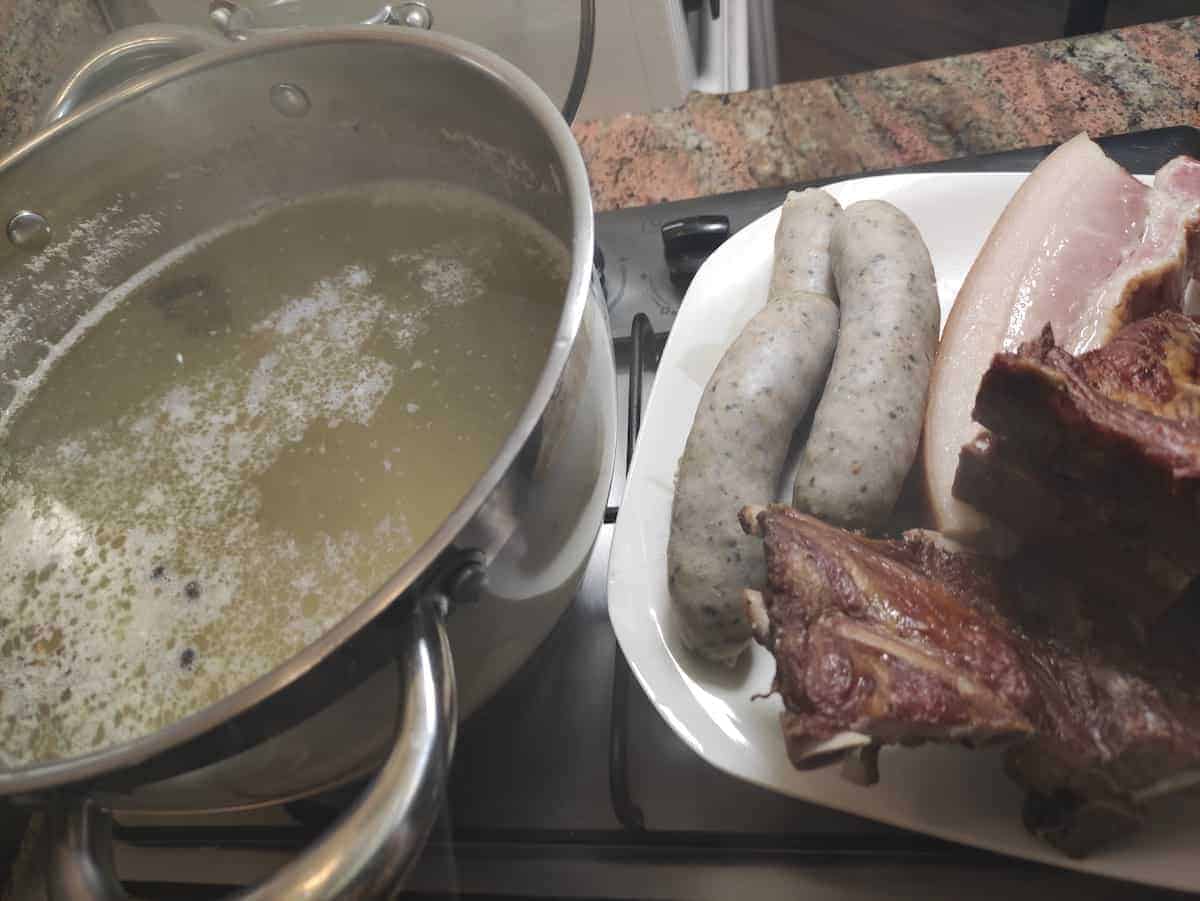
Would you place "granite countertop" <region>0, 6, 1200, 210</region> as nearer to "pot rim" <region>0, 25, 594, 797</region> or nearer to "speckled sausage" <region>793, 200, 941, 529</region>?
"speckled sausage" <region>793, 200, 941, 529</region>

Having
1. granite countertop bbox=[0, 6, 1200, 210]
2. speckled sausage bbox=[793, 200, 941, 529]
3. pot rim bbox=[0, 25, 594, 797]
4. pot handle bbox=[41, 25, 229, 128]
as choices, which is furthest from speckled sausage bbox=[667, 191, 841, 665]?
pot handle bbox=[41, 25, 229, 128]

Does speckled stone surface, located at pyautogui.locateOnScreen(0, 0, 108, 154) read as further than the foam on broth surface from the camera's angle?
Yes

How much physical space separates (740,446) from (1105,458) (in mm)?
320

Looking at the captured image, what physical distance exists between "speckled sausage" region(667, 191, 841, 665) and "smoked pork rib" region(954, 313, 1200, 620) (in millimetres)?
199

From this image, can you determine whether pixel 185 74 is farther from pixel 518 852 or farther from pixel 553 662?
pixel 518 852

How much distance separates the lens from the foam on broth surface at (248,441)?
85 cm

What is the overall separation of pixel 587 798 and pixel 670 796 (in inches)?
3.1

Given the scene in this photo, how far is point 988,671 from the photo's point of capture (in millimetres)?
638

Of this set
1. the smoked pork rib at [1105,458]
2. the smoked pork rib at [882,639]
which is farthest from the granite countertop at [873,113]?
the smoked pork rib at [882,639]

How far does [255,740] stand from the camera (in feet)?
1.79

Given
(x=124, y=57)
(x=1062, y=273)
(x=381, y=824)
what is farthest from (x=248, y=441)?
(x=1062, y=273)

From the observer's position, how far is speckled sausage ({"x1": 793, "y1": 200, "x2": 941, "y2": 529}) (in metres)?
0.81

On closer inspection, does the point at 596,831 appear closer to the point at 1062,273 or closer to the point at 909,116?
the point at 1062,273

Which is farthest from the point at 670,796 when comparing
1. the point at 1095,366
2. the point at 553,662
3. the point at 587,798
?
the point at 1095,366
